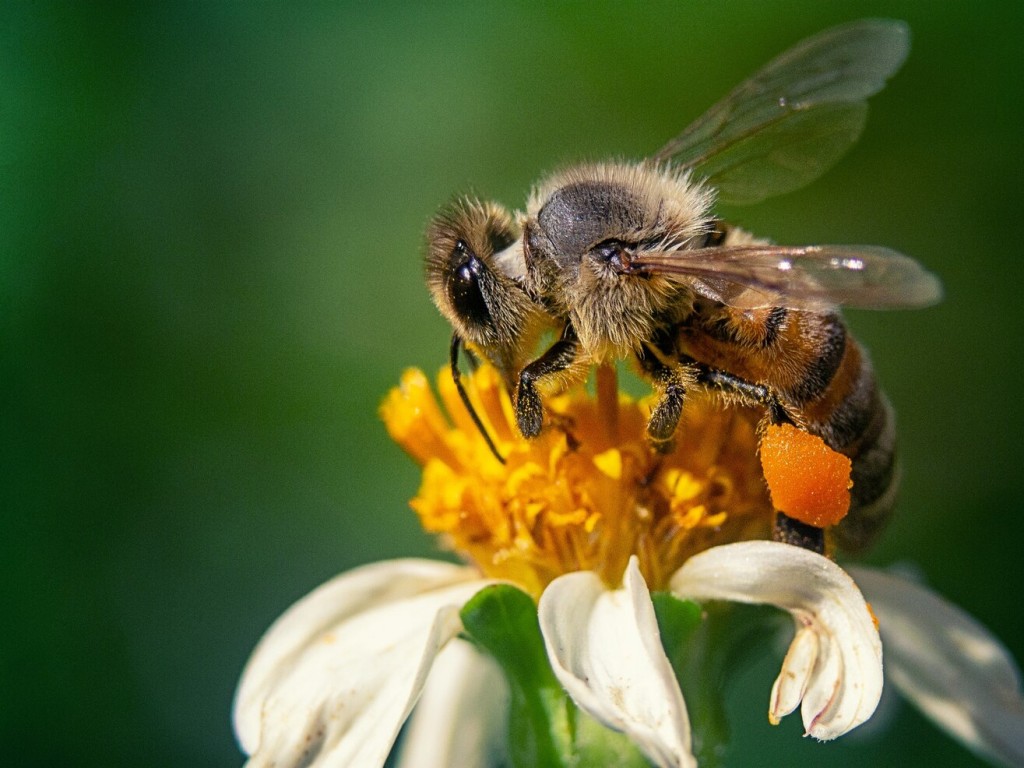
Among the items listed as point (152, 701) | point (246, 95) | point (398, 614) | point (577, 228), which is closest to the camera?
point (577, 228)

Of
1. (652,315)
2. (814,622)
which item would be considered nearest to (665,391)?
(652,315)

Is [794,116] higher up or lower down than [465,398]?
higher up

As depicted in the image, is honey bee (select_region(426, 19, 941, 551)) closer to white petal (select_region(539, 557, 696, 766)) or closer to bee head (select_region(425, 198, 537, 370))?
bee head (select_region(425, 198, 537, 370))

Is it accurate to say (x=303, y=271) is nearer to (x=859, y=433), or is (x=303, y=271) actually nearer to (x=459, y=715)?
(x=459, y=715)

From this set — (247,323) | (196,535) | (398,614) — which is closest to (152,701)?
(196,535)

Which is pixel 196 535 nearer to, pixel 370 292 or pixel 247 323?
pixel 247 323
